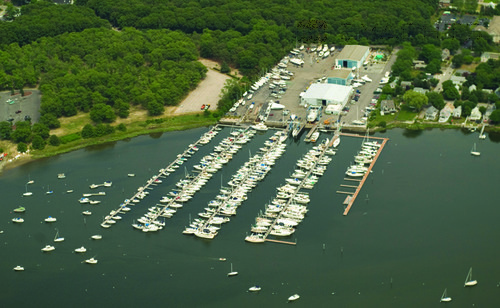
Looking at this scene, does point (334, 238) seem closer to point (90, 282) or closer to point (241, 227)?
point (241, 227)

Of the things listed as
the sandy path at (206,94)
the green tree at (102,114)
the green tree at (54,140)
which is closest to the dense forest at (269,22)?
the sandy path at (206,94)

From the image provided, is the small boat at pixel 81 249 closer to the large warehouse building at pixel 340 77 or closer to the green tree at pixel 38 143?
the green tree at pixel 38 143

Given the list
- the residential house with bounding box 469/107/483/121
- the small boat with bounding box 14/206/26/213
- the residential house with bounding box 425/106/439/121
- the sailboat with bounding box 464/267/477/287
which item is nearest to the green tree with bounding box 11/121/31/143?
the small boat with bounding box 14/206/26/213

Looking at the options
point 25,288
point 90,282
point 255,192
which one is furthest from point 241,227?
point 25,288

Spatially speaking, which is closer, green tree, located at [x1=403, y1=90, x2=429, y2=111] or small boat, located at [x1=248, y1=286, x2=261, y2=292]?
small boat, located at [x1=248, y1=286, x2=261, y2=292]

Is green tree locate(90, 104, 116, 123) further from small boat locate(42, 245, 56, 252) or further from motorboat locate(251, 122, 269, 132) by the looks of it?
small boat locate(42, 245, 56, 252)
